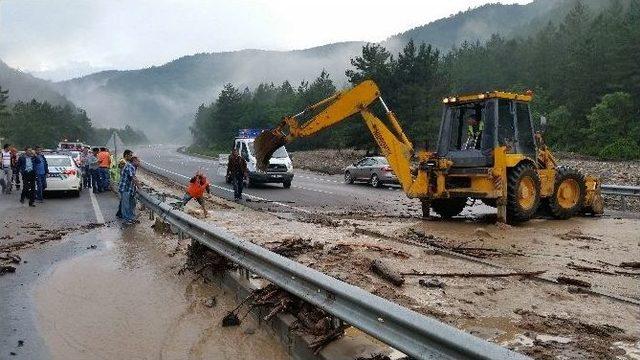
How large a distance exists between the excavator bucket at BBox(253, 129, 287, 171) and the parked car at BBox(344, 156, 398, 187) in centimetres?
1181

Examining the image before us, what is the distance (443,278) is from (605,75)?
2515 inches

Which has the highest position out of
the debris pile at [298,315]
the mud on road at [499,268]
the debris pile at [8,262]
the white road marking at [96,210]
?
the debris pile at [298,315]

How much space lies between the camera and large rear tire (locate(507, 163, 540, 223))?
12.1m

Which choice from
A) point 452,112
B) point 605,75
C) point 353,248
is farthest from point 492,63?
point 353,248

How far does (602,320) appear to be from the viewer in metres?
5.41

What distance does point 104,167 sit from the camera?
22.9m

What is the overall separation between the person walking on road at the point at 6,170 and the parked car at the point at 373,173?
15.3m

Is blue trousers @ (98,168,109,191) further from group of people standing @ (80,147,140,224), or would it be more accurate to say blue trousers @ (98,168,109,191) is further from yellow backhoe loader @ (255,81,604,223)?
yellow backhoe loader @ (255,81,604,223)

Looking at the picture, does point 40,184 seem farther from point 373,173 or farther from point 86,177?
point 373,173

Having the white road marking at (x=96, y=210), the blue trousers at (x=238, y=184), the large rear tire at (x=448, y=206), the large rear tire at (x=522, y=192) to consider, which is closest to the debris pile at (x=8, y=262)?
the white road marking at (x=96, y=210)

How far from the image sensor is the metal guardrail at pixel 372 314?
2.94 m

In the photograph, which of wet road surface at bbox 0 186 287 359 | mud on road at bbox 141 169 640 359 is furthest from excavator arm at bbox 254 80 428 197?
wet road surface at bbox 0 186 287 359

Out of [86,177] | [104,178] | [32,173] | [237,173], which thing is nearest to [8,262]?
[32,173]

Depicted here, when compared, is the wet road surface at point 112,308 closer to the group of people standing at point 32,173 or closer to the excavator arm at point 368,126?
the excavator arm at point 368,126
